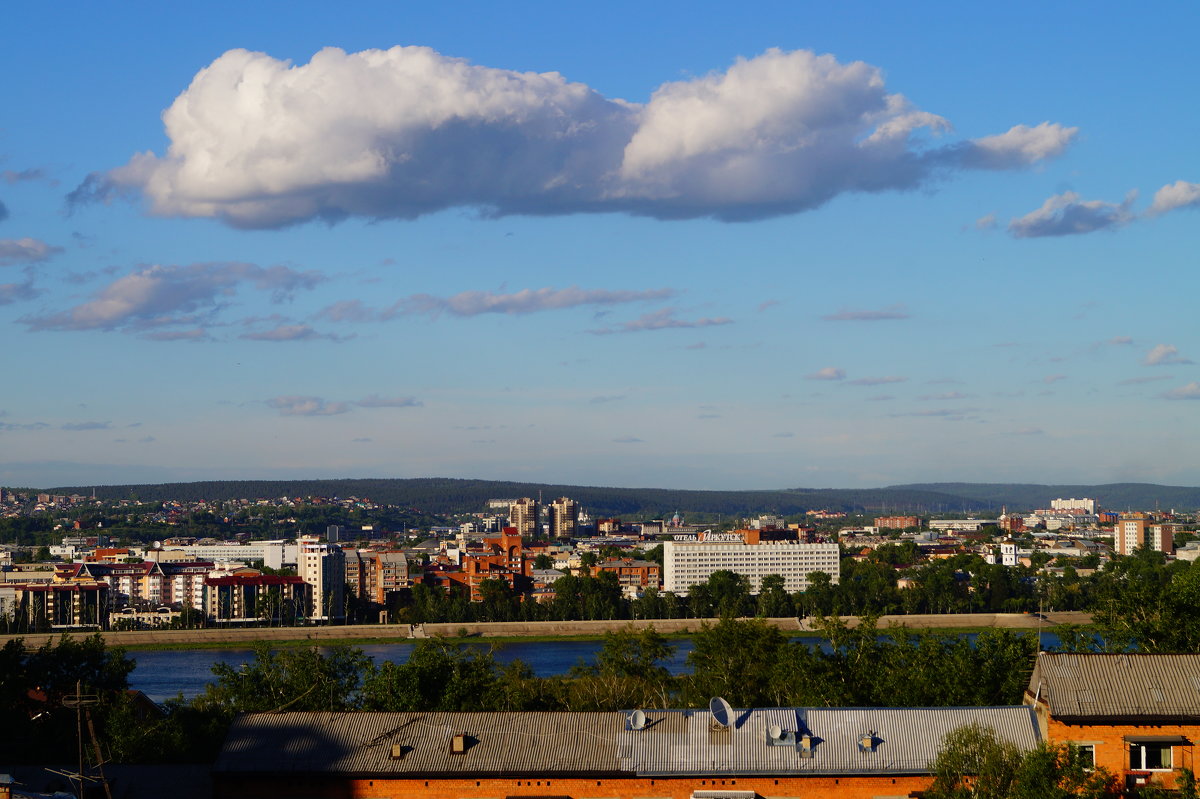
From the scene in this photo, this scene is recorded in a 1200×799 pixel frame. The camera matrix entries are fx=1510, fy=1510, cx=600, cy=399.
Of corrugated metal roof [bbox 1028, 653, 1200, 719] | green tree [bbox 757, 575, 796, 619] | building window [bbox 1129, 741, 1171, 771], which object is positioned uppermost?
corrugated metal roof [bbox 1028, 653, 1200, 719]

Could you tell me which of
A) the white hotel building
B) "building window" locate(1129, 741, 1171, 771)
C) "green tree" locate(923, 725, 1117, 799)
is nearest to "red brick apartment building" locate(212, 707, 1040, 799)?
"green tree" locate(923, 725, 1117, 799)

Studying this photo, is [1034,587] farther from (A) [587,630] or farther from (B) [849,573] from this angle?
(A) [587,630]

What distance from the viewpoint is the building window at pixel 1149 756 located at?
50.5 ft

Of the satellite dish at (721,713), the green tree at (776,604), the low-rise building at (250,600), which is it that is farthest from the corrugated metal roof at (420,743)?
the low-rise building at (250,600)

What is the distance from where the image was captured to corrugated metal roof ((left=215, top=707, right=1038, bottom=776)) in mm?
15414

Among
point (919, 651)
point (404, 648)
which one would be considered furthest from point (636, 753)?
point (404, 648)

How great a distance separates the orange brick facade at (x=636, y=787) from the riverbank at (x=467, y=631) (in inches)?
2218

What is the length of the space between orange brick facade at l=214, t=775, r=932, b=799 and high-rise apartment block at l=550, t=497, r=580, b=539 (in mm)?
A: 170937

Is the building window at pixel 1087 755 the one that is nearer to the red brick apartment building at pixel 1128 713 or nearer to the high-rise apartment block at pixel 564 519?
the red brick apartment building at pixel 1128 713

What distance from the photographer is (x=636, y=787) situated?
50.5 ft

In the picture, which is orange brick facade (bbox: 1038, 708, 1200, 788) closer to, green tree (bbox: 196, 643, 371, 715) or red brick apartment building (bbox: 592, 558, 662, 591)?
green tree (bbox: 196, 643, 371, 715)

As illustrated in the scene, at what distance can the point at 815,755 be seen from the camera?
→ 1550 cm

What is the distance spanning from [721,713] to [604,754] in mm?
1328

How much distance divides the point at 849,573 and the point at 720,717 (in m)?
93.2
